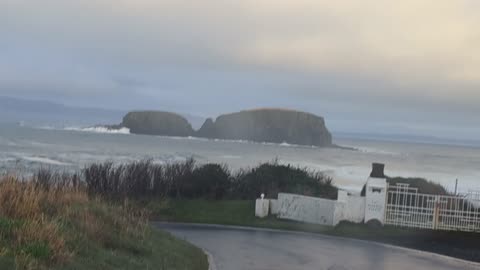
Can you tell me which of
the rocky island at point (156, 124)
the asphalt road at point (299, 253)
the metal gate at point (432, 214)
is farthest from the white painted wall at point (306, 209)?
the rocky island at point (156, 124)

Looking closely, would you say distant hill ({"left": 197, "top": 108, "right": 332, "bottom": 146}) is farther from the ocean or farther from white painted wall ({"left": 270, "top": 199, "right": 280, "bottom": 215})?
white painted wall ({"left": 270, "top": 199, "right": 280, "bottom": 215})

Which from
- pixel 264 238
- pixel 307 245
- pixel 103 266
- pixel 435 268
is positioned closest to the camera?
pixel 103 266

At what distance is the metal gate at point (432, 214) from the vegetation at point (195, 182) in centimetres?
518

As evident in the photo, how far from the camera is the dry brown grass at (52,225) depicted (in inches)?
282

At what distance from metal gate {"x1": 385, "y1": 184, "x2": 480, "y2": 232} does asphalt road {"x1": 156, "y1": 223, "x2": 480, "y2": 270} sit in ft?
8.54

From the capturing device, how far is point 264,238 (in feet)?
60.4

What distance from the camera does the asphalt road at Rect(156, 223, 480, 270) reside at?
559 inches

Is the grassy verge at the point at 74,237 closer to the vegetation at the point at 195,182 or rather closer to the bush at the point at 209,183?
the vegetation at the point at 195,182

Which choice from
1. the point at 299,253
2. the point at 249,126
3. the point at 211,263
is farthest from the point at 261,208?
the point at 249,126

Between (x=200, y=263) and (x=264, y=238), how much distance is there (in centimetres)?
631

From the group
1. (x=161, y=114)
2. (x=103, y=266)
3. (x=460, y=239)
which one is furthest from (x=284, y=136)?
(x=103, y=266)

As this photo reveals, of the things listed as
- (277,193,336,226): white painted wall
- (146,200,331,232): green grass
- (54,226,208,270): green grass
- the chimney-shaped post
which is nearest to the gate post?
the chimney-shaped post

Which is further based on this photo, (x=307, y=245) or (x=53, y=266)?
(x=307, y=245)

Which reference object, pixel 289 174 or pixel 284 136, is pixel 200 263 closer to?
pixel 289 174
